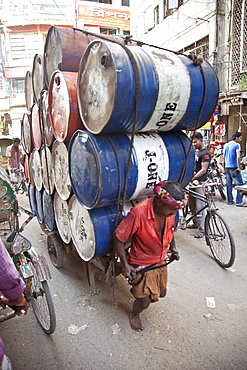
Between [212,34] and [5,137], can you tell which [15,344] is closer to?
[212,34]

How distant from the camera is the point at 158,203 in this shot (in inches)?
78.0

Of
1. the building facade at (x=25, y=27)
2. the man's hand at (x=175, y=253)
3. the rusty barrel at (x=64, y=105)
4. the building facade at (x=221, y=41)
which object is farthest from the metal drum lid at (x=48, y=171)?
the building facade at (x=25, y=27)

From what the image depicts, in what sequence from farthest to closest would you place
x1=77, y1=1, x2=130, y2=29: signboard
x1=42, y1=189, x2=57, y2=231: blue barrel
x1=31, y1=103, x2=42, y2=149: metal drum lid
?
x1=77, y1=1, x2=130, y2=29: signboard, x1=31, y1=103, x2=42, y2=149: metal drum lid, x1=42, y1=189, x2=57, y2=231: blue barrel

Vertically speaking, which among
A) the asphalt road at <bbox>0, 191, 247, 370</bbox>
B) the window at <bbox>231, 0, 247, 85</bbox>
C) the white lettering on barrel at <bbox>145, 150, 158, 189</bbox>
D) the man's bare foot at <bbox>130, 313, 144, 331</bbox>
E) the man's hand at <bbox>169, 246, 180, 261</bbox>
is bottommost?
the asphalt road at <bbox>0, 191, 247, 370</bbox>

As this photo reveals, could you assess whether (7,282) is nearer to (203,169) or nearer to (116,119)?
(116,119)

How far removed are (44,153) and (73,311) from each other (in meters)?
2.00

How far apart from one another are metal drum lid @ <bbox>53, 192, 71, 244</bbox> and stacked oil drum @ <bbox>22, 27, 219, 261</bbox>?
217 millimetres

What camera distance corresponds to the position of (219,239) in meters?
3.40

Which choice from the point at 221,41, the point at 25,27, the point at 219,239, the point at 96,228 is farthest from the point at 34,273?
the point at 25,27

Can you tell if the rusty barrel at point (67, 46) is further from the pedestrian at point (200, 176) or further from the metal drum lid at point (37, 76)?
the pedestrian at point (200, 176)

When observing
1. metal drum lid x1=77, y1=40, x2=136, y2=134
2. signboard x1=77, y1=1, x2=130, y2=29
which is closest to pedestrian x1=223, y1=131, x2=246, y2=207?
metal drum lid x1=77, y1=40, x2=136, y2=134

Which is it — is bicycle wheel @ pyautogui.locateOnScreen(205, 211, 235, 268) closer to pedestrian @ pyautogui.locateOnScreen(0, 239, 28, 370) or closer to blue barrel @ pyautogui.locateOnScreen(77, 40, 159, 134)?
blue barrel @ pyautogui.locateOnScreen(77, 40, 159, 134)

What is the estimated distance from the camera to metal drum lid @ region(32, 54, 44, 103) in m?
3.39

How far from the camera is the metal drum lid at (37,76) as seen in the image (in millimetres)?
3393
